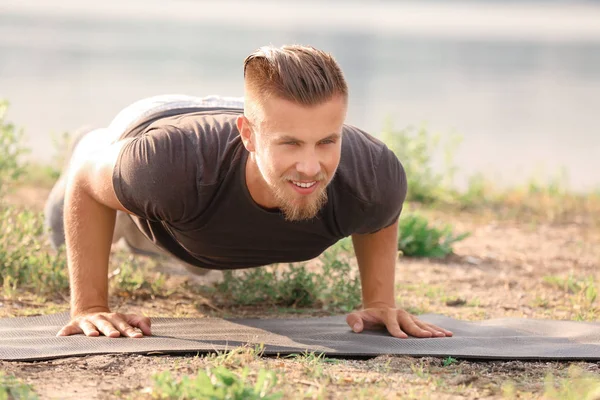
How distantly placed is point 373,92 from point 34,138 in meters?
5.64

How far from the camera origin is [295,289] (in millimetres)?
4914

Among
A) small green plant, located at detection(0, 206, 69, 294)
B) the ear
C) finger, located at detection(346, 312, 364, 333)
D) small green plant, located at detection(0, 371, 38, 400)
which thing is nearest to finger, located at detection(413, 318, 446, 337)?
finger, located at detection(346, 312, 364, 333)

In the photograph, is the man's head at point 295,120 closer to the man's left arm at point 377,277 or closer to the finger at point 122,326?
the man's left arm at point 377,277

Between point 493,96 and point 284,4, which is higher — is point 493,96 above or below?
Result: below

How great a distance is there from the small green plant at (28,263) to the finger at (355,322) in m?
1.59

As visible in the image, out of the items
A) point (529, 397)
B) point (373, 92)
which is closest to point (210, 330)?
point (529, 397)

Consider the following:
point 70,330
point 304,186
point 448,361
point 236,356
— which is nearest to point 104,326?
point 70,330

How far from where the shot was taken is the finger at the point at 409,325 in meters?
4.05

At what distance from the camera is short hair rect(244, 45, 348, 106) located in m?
3.50

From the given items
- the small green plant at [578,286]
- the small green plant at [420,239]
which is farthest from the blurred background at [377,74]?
the small green plant at [578,286]

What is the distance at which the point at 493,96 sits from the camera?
14.4 metres

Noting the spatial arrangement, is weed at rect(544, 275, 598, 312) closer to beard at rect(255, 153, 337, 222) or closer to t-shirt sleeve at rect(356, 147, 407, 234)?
t-shirt sleeve at rect(356, 147, 407, 234)

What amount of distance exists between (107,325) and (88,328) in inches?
3.1

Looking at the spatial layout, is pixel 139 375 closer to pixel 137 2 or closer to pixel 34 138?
pixel 34 138
